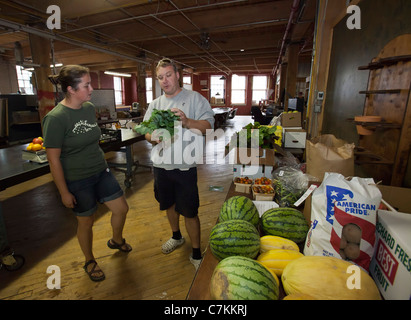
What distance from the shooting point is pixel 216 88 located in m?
19.9

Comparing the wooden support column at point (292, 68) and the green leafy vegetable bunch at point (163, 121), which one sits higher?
the wooden support column at point (292, 68)

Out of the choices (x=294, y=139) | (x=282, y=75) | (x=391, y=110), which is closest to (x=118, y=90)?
(x=282, y=75)

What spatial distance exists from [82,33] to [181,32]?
2.95 m

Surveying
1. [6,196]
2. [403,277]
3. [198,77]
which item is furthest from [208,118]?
[198,77]

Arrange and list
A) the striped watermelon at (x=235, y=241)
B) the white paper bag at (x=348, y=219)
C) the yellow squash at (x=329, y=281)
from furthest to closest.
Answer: the striped watermelon at (x=235, y=241) → the white paper bag at (x=348, y=219) → the yellow squash at (x=329, y=281)

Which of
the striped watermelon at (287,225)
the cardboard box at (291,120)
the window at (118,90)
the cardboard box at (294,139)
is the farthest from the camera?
the window at (118,90)

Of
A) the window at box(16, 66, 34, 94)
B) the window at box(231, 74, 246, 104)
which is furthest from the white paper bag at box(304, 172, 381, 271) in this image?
the window at box(231, 74, 246, 104)

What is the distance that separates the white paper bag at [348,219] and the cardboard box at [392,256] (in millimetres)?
34

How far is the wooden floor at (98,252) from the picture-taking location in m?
1.88

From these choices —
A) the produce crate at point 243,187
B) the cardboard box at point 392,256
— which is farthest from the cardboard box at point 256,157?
the cardboard box at point 392,256

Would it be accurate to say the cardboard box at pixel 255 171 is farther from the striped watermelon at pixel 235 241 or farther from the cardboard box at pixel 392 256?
the cardboard box at pixel 392 256

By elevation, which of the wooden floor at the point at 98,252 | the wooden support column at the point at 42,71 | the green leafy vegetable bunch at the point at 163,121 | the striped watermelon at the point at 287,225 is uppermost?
the wooden support column at the point at 42,71

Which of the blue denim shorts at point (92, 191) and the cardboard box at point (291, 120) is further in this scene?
the cardboard box at point (291, 120)

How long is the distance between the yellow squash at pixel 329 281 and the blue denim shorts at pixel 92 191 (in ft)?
5.17
